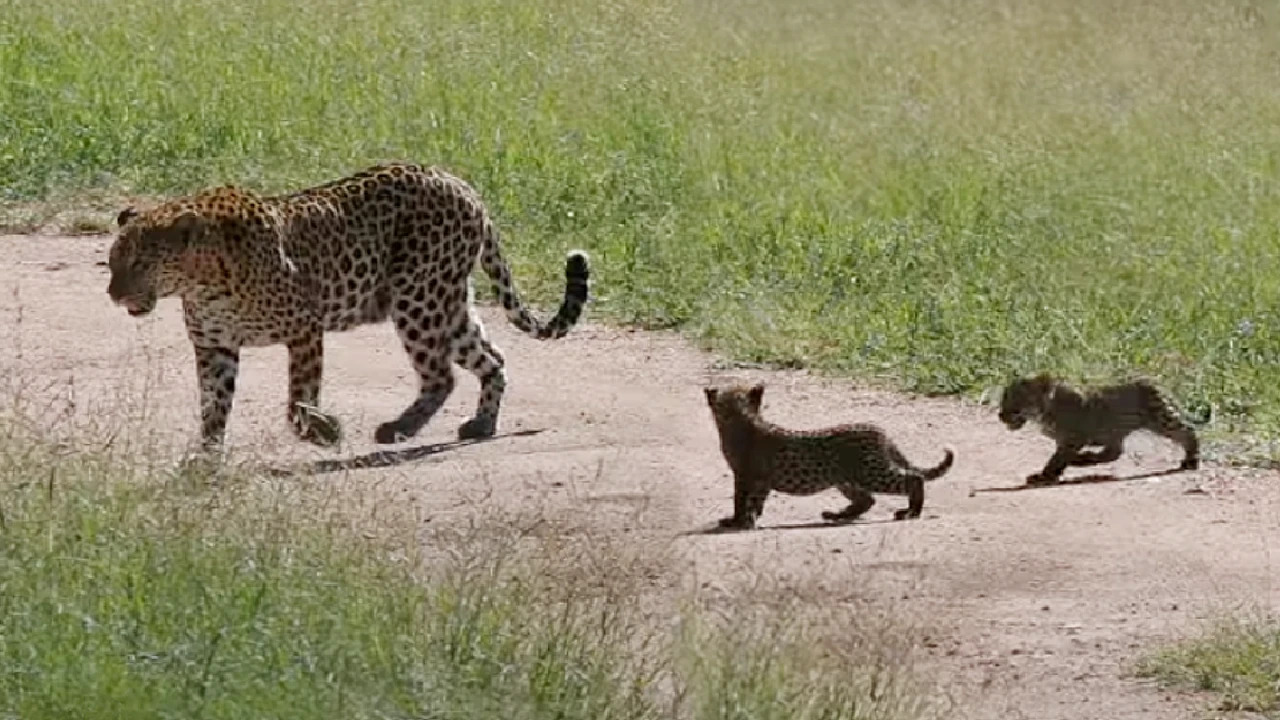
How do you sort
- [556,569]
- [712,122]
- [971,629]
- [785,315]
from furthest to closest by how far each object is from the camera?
[712,122], [785,315], [971,629], [556,569]

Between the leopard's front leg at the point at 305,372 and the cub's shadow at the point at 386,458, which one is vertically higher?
the leopard's front leg at the point at 305,372

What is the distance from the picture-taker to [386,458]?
37.2 ft

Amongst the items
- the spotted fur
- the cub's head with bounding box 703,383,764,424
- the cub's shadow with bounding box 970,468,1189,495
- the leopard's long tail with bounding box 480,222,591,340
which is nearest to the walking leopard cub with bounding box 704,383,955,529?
the cub's head with bounding box 703,383,764,424

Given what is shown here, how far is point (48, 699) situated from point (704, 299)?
22.5 feet

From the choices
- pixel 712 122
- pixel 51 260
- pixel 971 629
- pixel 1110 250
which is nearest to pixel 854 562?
pixel 971 629

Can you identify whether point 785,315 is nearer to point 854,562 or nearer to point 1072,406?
point 1072,406

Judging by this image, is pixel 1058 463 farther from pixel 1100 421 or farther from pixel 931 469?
pixel 931 469

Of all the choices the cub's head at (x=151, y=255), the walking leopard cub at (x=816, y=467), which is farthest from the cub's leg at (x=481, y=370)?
the walking leopard cub at (x=816, y=467)

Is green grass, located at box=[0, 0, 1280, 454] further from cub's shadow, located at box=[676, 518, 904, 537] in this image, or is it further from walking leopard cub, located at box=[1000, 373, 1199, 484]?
cub's shadow, located at box=[676, 518, 904, 537]

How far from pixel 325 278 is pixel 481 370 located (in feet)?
2.58

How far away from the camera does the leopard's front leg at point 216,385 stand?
11.4 meters

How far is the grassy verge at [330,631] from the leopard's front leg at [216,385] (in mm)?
2584

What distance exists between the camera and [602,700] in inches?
303

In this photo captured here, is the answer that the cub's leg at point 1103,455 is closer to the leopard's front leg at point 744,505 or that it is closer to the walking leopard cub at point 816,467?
the walking leopard cub at point 816,467
